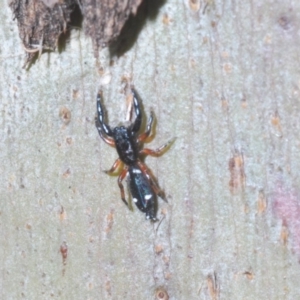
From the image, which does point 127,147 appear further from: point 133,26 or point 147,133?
point 133,26

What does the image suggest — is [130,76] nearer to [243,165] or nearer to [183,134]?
[183,134]

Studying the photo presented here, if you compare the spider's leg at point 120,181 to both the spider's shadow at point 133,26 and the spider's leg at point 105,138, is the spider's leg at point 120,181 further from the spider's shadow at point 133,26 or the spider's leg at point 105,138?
the spider's shadow at point 133,26

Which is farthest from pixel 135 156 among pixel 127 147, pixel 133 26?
pixel 133 26

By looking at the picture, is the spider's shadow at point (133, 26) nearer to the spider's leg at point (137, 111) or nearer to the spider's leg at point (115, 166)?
the spider's leg at point (137, 111)

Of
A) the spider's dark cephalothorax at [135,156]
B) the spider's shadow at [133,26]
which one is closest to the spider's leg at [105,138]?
the spider's dark cephalothorax at [135,156]

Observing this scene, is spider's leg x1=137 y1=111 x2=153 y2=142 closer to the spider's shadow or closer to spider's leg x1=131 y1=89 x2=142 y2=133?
spider's leg x1=131 y1=89 x2=142 y2=133

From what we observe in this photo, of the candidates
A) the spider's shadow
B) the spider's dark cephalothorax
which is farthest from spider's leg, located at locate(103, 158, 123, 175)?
the spider's shadow

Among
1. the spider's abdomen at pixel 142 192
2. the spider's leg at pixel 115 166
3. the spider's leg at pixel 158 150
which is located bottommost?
the spider's abdomen at pixel 142 192

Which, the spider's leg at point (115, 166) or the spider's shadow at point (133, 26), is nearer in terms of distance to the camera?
the spider's shadow at point (133, 26)

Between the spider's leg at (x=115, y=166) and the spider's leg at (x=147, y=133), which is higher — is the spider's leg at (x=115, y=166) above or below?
below
